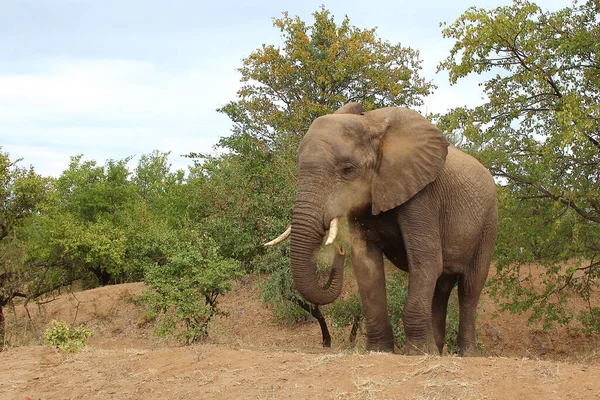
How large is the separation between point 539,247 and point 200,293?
730cm

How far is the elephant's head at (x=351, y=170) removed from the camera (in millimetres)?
7473

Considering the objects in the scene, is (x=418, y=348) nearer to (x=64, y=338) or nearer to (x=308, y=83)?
(x=64, y=338)

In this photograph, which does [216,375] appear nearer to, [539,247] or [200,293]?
[200,293]

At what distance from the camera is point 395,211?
325 inches

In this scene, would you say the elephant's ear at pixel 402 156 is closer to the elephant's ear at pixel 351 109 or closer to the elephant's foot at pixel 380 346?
the elephant's ear at pixel 351 109

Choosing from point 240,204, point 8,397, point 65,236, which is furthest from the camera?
point 65,236

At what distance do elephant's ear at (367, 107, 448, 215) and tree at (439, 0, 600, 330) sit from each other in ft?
17.3

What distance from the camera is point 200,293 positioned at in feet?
37.9

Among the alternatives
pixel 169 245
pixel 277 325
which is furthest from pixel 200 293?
pixel 277 325

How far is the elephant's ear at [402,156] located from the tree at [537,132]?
5.27m

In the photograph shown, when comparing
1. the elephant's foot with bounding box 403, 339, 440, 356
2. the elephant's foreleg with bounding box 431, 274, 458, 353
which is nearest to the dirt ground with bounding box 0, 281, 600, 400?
the elephant's foot with bounding box 403, 339, 440, 356

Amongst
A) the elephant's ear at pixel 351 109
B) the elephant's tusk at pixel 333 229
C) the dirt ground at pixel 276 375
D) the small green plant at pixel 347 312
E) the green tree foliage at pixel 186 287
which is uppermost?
the elephant's ear at pixel 351 109

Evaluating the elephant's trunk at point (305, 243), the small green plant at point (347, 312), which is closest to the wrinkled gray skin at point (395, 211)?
the elephant's trunk at point (305, 243)

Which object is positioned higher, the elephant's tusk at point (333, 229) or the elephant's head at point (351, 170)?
the elephant's head at point (351, 170)
